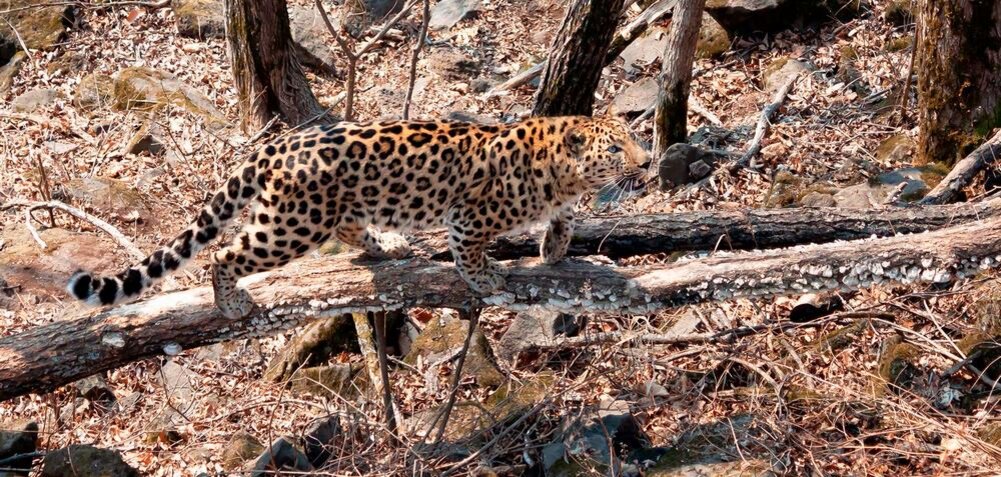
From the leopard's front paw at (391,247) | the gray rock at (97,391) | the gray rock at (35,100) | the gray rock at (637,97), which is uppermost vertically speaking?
the gray rock at (35,100)

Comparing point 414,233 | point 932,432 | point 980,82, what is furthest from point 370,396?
point 980,82

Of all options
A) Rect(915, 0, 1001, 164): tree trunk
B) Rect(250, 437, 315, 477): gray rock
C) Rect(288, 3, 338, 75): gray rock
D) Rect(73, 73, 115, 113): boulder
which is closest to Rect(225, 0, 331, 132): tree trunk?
Rect(288, 3, 338, 75): gray rock

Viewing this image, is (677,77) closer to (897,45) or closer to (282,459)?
(897,45)

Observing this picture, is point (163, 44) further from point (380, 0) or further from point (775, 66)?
point (775, 66)

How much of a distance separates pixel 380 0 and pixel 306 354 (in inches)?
343

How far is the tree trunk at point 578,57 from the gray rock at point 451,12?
20.3 ft

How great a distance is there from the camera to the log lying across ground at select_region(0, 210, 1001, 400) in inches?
293

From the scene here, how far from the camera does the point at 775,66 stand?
13.9m

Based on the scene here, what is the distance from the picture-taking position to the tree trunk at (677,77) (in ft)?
38.3

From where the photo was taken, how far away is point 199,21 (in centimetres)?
1642

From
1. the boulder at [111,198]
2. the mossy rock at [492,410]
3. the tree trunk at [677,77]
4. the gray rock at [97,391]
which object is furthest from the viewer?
the boulder at [111,198]

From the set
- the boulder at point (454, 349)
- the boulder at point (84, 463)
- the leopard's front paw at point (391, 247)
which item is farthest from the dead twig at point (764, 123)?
the boulder at point (84, 463)

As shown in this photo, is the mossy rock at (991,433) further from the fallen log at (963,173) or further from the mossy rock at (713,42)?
the mossy rock at (713,42)

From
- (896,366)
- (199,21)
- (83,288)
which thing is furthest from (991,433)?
(199,21)
